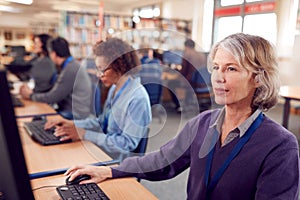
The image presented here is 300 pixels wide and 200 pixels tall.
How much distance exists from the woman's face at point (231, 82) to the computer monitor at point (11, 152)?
72 cm

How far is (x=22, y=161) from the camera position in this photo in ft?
1.52

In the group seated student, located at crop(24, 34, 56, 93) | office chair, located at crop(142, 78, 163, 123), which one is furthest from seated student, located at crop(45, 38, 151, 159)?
seated student, located at crop(24, 34, 56, 93)

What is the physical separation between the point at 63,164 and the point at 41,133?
41cm

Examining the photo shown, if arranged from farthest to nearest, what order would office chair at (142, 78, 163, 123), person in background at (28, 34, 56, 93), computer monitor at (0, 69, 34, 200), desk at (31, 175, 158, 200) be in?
person in background at (28, 34, 56, 93), office chair at (142, 78, 163, 123), desk at (31, 175, 158, 200), computer monitor at (0, 69, 34, 200)

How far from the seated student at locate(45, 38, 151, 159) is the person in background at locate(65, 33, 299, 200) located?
274mm

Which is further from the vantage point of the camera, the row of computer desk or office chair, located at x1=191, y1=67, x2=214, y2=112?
office chair, located at x1=191, y1=67, x2=214, y2=112

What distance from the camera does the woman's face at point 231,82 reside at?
0.98m

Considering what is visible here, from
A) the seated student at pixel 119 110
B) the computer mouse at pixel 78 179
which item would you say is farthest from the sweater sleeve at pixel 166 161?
the seated student at pixel 119 110

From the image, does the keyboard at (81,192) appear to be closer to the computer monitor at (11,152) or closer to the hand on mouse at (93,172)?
the hand on mouse at (93,172)

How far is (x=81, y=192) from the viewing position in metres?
0.96

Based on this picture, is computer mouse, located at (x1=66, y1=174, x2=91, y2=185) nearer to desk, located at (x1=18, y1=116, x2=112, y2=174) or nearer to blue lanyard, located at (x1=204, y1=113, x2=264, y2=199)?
desk, located at (x1=18, y1=116, x2=112, y2=174)

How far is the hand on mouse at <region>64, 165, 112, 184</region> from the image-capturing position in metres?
1.07

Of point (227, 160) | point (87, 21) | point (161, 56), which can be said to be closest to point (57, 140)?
point (227, 160)

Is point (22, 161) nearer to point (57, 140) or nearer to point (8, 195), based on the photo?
point (8, 195)
